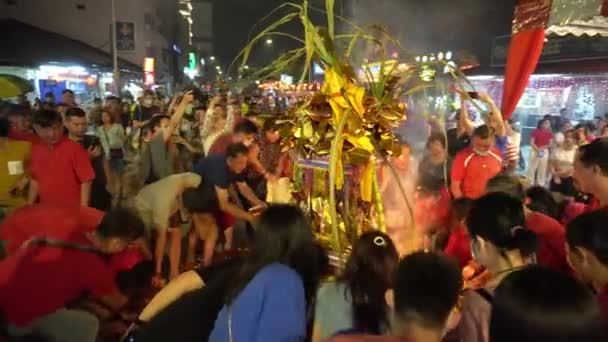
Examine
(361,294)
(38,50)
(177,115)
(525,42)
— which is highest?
(38,50)

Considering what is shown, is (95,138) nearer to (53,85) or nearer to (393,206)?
(393,206)

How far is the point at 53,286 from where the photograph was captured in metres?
2.62

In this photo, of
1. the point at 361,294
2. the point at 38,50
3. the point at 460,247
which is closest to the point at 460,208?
the point at 460,247

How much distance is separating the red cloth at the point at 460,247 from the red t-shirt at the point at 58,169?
3.06 metres

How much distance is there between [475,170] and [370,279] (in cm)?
300

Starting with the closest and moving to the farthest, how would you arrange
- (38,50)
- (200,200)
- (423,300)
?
(423,300), (200,200), (38,50)

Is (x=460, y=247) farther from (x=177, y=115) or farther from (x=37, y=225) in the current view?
(x=177, y=115)

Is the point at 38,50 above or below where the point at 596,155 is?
above

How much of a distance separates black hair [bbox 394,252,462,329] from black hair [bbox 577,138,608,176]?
61.2 inches

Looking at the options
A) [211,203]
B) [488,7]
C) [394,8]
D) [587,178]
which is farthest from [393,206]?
[394,8]

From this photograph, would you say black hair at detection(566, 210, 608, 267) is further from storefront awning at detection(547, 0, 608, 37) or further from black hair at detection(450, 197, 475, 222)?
storefront awning at detection(547, 0, 608, 37)

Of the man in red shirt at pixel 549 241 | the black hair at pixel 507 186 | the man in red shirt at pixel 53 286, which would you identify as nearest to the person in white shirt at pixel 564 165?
the black hair at pixel 507 186

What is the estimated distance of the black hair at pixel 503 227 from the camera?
213 centimetres

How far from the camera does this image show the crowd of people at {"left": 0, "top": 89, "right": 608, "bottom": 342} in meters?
1.61
